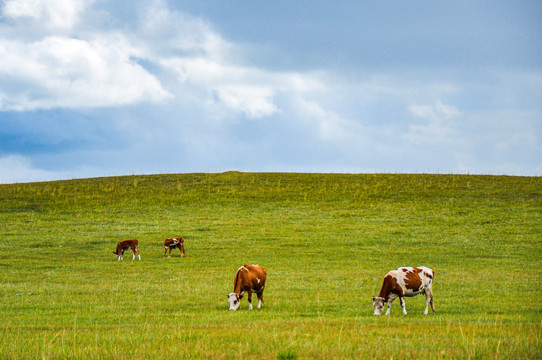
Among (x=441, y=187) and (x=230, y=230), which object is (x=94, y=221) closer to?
(x=230, y=230)

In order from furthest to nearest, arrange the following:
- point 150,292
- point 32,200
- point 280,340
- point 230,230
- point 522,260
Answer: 1. point 32,200
2. point 230,230
3. point 522,260
4. point 150,292
5. point 280,340

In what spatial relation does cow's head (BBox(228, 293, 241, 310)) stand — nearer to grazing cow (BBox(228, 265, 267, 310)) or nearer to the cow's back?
grazing cow (BBox(228, 265, 267, 310))

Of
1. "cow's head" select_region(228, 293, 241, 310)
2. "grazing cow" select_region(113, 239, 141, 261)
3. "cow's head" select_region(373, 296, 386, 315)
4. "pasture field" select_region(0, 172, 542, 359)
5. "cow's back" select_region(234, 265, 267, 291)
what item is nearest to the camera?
"pasture field" select_region(0, 172, 542, 359)

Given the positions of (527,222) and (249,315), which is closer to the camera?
(249,315)

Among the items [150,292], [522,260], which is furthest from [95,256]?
[522,260]

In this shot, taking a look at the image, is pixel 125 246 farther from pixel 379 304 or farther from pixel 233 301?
pixel 379 304

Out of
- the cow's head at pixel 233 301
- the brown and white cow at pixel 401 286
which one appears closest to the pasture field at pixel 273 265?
the cow's head at pixel 233 301

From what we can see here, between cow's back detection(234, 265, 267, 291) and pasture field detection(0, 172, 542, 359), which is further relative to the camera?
cow's back detection(234, 265, 267, 291)

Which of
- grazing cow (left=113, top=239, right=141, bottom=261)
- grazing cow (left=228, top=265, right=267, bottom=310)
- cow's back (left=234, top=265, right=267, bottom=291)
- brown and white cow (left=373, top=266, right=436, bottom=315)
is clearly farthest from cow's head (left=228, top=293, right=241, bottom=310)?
grazing cow (left=113, top=239, right=141, bottom=261)

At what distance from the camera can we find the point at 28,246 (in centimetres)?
4009

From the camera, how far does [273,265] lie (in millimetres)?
30859

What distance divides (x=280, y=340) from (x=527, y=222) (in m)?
42.9

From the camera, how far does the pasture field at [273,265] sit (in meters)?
9.99

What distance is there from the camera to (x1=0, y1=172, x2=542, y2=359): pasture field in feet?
32.8
